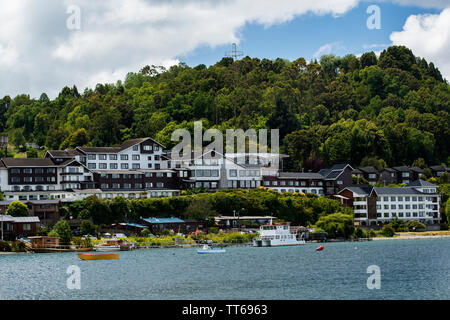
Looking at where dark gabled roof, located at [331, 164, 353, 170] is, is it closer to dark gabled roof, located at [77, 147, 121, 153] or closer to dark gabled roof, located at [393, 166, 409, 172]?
dark gabled roof, located at [393, 166, 409, 172]

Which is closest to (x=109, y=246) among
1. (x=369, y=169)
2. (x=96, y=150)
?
(x=96, y=150)

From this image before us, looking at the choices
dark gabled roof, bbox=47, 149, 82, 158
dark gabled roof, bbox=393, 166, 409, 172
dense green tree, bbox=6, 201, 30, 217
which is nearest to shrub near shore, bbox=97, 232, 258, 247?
dense green tree, bbox=6, 201, 30, 217

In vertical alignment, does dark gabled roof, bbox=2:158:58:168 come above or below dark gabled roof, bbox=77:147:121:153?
below

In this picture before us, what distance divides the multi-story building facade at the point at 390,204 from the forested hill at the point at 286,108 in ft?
42.3

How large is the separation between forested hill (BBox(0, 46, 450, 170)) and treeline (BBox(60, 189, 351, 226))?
17.0m

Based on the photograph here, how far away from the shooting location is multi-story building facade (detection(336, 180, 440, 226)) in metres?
84.9

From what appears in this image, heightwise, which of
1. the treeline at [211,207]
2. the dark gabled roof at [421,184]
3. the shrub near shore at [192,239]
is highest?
the dark gabled roof at [421,184]

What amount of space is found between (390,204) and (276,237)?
23.6 m

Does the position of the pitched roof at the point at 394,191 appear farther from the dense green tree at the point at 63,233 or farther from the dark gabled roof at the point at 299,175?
the dense green tree at the point at 63,233

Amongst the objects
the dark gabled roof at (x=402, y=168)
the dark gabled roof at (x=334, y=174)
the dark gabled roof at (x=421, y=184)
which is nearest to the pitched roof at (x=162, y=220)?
the dark gabled roof at (x=334, y=174)

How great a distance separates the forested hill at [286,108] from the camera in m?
102

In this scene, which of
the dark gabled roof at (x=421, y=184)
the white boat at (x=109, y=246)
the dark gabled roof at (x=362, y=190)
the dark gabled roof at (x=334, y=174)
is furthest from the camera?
the dark gabled roof at (x=334, y=174)

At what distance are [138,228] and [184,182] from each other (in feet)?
55.9

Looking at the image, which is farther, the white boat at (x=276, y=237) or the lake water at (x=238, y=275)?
the white boat at (x=276, y=237)
